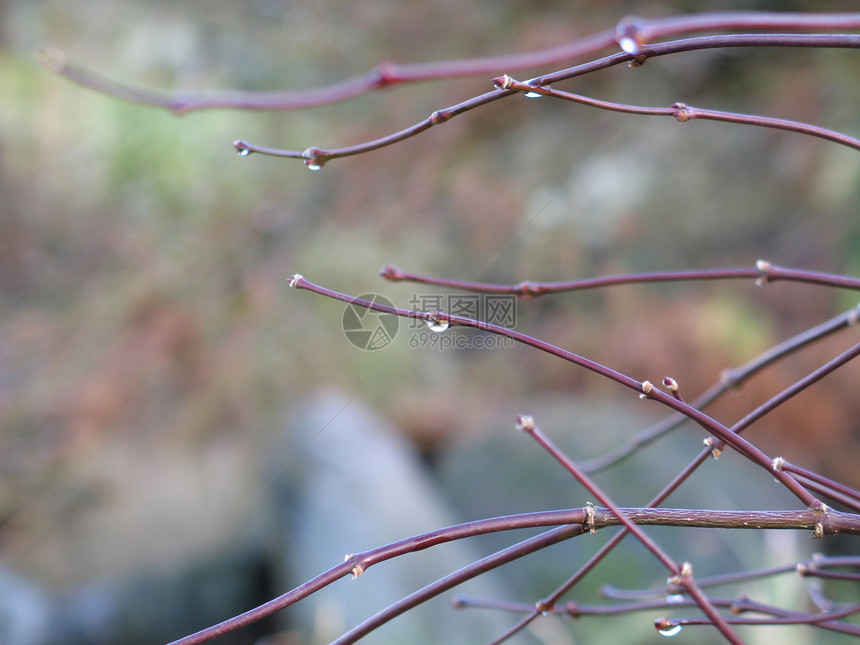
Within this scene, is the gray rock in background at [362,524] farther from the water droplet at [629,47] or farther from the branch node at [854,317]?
the water droplet at [629,47]

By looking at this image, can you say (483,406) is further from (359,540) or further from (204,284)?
(204,284)

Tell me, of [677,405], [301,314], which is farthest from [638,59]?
[301,314]

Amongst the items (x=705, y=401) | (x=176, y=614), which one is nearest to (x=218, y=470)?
(x=176, y=614)

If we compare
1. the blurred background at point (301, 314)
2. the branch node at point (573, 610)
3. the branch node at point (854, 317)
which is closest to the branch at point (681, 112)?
the branch node at point (854, 317)

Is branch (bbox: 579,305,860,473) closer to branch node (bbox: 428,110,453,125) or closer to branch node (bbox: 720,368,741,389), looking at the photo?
branch node (bbox: 720,368,741,389)

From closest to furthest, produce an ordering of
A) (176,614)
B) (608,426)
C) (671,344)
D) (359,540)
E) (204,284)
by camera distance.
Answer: (204,284) < (359,540) < (176,614) < (608,426) < (671,344)
